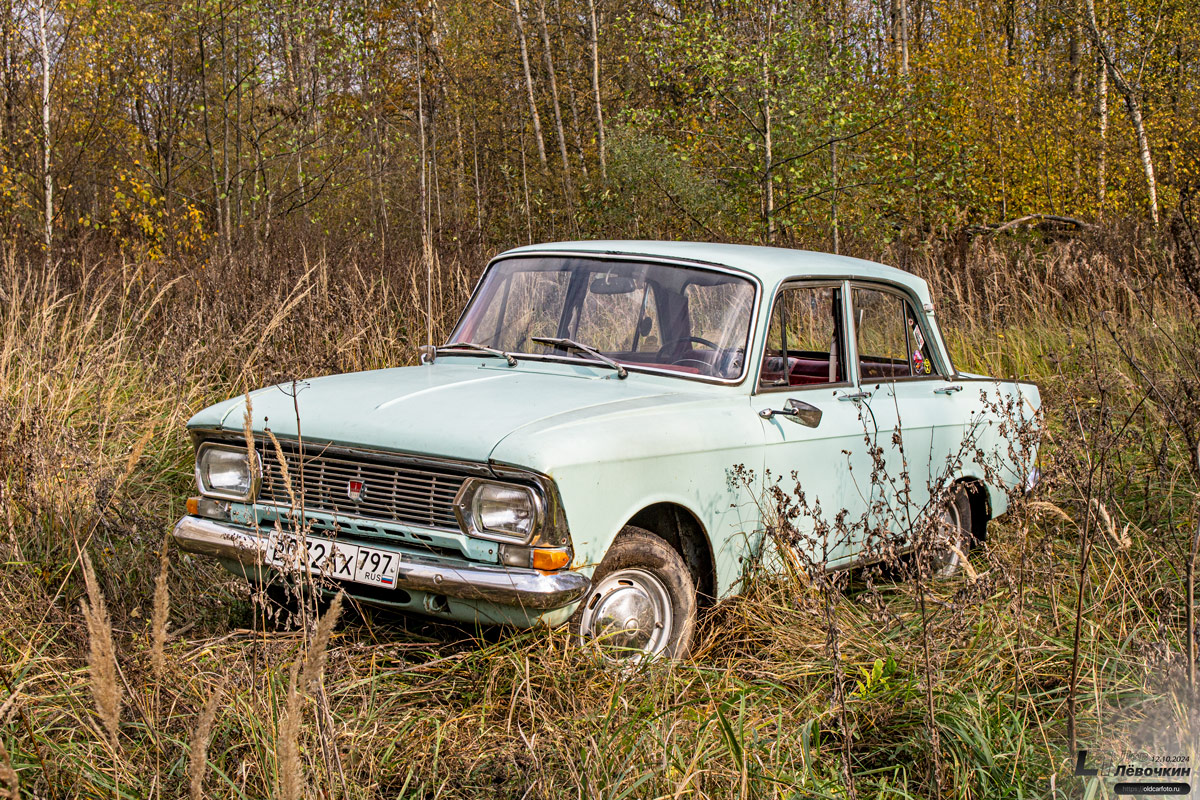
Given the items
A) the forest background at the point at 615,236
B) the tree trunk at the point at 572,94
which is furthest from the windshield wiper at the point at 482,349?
the tree trunk at the point at 572,94

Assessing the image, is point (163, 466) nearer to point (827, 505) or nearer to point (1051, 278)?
point (827, 505)

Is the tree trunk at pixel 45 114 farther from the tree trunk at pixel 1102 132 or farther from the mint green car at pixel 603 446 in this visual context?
the tree trunk at pixel 1102 132

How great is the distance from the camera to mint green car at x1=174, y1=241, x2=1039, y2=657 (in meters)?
3.19

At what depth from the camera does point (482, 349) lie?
4.50 meters

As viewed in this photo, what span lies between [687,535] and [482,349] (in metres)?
1.31

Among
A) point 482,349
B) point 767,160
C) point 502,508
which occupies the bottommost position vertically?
point 502,508

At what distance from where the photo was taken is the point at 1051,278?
10094 mm

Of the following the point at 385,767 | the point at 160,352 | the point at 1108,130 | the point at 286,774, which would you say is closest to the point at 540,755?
the point at 385,767

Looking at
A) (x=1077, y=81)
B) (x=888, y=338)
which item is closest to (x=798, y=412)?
(x=888, y=338)

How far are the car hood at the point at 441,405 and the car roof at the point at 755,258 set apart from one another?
2.05ft

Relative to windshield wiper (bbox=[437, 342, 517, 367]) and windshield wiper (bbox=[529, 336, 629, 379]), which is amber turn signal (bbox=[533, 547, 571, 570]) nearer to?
windshield wiper (bbox=[529, 336, 629, 379])

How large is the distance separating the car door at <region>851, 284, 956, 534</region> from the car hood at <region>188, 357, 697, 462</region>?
43.1 inches

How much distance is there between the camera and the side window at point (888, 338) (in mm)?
4742

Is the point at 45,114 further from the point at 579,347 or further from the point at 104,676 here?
the point at 104,676
